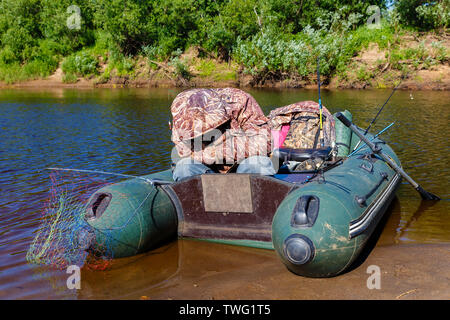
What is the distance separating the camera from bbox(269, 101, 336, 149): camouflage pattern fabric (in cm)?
652

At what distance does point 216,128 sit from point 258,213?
1002 mm

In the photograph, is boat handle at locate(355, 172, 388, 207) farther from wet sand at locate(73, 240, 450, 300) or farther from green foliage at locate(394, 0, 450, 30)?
green foliage at locate(394, 0, 450, 30)

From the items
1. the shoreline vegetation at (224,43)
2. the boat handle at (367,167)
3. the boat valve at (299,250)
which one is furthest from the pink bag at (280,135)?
the shoreline vegetation at (224,43)

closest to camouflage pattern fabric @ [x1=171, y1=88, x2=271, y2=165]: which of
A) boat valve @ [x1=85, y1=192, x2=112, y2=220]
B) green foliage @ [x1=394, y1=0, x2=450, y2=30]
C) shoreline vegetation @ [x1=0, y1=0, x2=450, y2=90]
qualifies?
boat valve @ [x1=85, y1=192, x2=112, y2=220]

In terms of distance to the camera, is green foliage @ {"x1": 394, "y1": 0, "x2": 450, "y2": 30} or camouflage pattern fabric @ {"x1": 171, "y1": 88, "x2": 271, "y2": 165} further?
green foliage @ {"x1": 394, "y1": 0, "x2": 450, "y2": 30}

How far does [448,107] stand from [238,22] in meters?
15.9

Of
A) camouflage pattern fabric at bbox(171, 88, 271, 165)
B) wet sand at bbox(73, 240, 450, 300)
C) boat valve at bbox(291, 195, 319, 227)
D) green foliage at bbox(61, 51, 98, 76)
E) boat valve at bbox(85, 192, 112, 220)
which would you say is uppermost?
green foliage at bbox(61, 51, 98, 76)

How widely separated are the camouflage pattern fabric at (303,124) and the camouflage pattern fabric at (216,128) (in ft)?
6.01

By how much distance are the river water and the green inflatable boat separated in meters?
0.24

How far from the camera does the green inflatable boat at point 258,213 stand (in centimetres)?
374

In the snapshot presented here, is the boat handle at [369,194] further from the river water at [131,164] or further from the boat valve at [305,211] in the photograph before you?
the river water at [131,164]

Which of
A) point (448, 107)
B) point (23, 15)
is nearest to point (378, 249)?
point (448, 107)

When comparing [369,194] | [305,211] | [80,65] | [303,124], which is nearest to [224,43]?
[80,65]

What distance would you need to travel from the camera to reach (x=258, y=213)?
14.8ft
